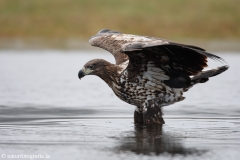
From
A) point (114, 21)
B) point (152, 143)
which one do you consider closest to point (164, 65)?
point (152, 143)

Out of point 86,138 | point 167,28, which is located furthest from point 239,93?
point 167,28

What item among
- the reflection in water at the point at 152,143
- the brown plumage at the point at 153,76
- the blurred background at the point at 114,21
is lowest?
the reflection in water at the point at 152,143

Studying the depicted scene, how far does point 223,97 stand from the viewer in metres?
15.6

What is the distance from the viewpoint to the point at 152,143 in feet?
30.6

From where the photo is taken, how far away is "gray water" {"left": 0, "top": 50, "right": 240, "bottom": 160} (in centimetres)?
867

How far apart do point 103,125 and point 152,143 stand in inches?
70.4

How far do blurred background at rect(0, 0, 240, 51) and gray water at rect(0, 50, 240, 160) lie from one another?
2416cm

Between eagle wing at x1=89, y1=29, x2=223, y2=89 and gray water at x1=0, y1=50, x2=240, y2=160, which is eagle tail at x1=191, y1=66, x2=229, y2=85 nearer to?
eagle wing at x1=89, y1=29, x2=223, y2=89

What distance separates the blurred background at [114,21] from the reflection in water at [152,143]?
30.5 metres

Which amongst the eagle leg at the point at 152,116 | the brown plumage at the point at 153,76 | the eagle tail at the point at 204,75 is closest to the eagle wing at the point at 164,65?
the brown plumage at the point at 153,76

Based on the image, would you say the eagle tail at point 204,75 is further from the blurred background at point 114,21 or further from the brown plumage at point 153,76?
the blurred background at point 114,21

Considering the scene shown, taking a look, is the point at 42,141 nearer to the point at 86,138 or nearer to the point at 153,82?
the point at 86,138

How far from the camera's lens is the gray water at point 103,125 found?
28.5 ft

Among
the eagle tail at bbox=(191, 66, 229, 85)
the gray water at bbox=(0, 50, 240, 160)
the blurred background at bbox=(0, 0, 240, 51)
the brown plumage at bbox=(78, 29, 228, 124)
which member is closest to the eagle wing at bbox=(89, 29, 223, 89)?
the brown plumage at bbox=(78, 29, 228, 124)
